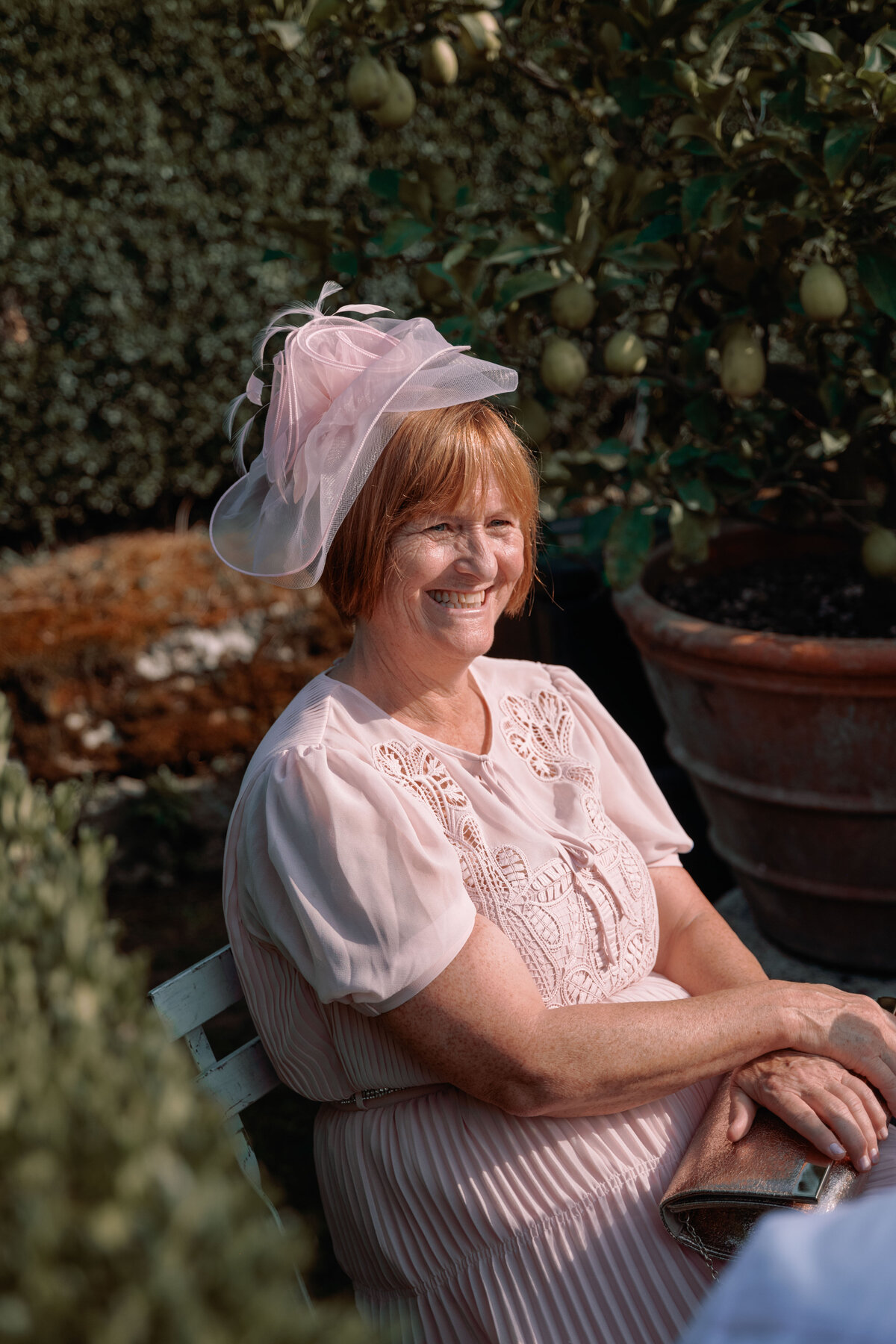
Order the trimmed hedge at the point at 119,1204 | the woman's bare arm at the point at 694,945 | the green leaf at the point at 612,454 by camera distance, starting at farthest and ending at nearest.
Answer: the green leaf at the point at 612,454 < the woman's bare arm at the point at 694,945 < the trimmed hedge at the point at 119,1204

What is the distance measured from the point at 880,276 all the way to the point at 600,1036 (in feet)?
5.71

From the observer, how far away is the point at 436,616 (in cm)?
179

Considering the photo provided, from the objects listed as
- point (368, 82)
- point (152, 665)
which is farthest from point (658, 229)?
point (152, 665)

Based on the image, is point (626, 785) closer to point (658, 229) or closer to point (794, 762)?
point (794, 762)

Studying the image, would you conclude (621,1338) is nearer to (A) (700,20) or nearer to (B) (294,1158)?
(B) (294,1158)

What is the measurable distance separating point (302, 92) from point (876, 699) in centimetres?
Answer: 342

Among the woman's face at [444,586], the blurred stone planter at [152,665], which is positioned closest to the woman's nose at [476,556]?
the woman's face at [444,586]

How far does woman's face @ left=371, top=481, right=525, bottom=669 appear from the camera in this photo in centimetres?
178

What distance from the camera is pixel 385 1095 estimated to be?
5.34 ft

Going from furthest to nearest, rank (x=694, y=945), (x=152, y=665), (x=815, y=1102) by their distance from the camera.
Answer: (x=152, y=665) → (x=694, y=945) → (x=815, y=1102)

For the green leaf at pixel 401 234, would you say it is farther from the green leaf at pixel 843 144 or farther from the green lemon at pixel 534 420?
the green leaf at pixel 843 144

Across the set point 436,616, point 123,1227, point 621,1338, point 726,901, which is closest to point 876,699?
point 726,901

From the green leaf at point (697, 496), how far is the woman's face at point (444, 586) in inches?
37.7

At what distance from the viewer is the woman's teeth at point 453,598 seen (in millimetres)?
1799
